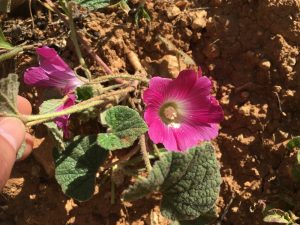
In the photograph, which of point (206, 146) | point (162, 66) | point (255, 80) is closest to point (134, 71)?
point (162, 66)

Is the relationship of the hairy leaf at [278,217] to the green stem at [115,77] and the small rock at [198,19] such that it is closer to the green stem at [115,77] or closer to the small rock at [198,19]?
the green stem at [115,77]

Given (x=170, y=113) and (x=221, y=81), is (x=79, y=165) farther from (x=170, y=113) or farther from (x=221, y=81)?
(x=221, y=81)

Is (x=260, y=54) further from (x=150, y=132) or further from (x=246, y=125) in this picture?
(x=150, y=132)

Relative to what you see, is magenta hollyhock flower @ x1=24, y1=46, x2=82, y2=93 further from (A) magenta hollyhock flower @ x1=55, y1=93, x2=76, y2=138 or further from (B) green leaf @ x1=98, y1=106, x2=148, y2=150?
(B) green leaf @ x1=98, y1=106, x2=148, y2=150

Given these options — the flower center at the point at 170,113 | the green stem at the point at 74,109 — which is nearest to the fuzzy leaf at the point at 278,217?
the flower center at the point at 170,113

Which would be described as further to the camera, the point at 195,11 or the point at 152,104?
the point at 195,11

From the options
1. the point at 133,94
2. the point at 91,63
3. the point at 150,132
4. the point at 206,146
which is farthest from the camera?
the point at 91,63

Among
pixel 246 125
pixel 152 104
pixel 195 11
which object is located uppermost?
pixel 195 11
